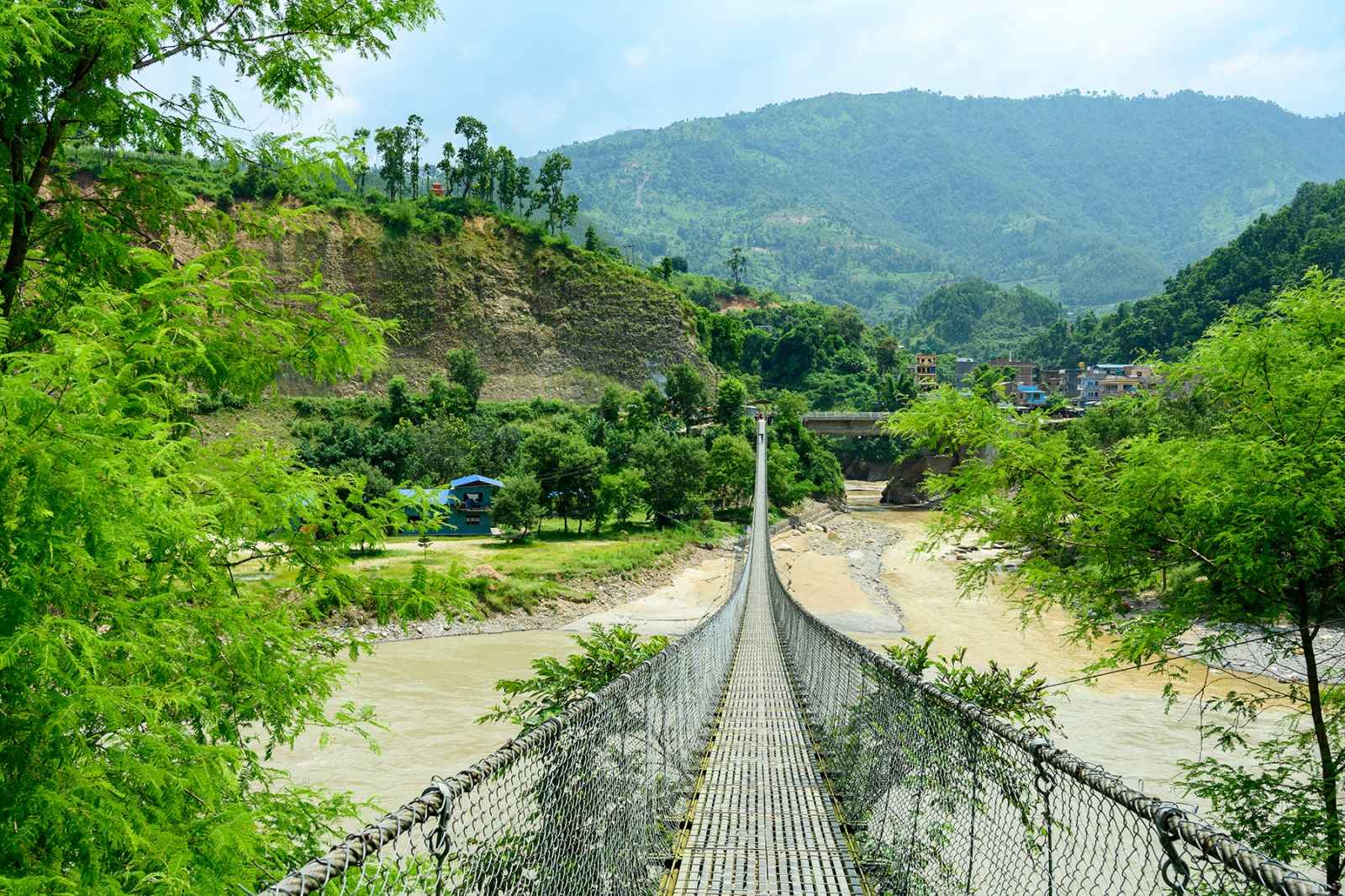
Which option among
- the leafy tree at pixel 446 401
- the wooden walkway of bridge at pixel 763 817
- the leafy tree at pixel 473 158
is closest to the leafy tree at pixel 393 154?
the leafy tree at pixel 473 158

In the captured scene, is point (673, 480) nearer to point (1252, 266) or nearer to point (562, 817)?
point (562, 817)

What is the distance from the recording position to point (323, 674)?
251 cm

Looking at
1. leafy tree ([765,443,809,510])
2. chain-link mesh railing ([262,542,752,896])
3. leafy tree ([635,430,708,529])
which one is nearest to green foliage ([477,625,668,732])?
chain-link mesh railing ([262,542,752,896])

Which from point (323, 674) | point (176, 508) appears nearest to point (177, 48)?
point (176, 508)

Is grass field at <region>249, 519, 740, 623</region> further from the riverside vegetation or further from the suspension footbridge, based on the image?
the riverside vegetation

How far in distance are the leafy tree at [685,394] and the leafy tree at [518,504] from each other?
18.9 metres

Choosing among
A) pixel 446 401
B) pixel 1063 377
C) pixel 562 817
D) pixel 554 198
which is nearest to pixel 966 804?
pixel 562 817

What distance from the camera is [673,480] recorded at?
31172 millimetres

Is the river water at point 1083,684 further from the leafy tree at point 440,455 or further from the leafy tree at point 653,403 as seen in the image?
the leafy tree at point 653,403

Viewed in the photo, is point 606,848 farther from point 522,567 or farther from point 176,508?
point 522,567

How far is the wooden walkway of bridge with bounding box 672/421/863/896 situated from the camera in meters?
3.20

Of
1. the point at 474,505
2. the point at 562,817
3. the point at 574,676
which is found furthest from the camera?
the point at 474,505

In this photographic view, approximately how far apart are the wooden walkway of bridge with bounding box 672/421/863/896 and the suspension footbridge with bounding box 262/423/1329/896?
13mm

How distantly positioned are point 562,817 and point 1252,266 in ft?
201
